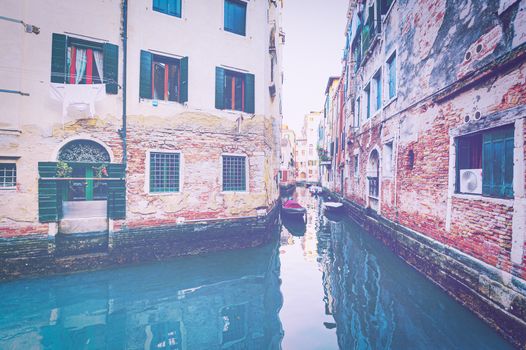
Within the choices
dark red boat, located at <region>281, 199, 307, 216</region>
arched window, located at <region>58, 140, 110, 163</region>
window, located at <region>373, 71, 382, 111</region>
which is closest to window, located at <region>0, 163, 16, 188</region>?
arched window, located at <region>58, 140, 110, 163</region>

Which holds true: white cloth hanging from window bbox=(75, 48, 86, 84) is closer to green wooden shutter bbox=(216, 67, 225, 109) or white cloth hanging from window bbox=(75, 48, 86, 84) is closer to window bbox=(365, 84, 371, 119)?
green wooden shutter bbox=(216, 67, 225, 109)

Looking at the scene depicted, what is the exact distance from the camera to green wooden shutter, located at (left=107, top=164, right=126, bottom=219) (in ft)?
22.6

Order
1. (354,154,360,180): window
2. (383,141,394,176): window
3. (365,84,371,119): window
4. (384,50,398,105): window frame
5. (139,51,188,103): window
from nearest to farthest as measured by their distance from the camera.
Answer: (139,51,188,103): window < (384,50,398,105): window frame < (383,141,394,176): window < (365,84,371,119): window < (354,154,360,180): window

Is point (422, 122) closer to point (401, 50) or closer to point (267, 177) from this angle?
point (401, 50)

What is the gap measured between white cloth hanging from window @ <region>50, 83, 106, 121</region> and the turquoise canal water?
176 inches

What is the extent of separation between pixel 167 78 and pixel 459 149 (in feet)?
26.7

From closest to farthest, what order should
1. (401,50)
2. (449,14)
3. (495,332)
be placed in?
(495,332)
(449,14)
(401,50)

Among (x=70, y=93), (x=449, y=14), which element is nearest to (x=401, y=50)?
(x=449, y=14)

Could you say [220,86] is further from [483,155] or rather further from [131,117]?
[483,155]

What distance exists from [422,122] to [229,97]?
6014 mm

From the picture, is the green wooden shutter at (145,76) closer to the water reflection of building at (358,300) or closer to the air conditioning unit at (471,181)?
the water reflection of building at (358,300)

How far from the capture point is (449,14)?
5.36 meters

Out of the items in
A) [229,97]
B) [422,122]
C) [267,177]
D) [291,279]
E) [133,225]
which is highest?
[229,97]

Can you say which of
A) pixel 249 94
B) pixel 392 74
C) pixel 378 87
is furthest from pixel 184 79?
pixel 378 87
